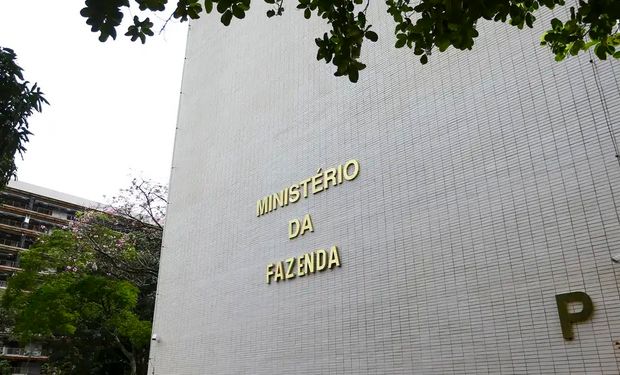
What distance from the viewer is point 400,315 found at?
5309 millimetres

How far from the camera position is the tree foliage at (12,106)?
7.50m

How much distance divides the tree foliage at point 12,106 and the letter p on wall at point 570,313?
747 centimetres

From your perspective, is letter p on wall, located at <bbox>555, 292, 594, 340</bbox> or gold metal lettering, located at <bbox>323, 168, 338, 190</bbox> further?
gold metal lettering, located at <bbox>323, 168, 338, 190</bbox>

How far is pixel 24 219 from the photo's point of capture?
35969mm

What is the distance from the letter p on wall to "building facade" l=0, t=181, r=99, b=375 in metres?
33.8

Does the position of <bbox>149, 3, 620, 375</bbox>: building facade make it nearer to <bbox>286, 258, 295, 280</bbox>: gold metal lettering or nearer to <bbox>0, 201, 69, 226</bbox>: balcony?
<bbox>286, 258, 295, 280</bbox>: gold metal lettering

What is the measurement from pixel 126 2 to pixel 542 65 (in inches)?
149

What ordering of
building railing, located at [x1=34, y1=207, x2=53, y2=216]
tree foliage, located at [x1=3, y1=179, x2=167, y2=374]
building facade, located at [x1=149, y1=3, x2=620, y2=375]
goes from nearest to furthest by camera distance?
building facade, located at [x1=149, y1=3, x2=620, y2=375] → tree foliage, located at [x1=3, y1=179, x2=167, y2=374] → building railing, located at [x1=34, y1=207, x2=53, y2=216]

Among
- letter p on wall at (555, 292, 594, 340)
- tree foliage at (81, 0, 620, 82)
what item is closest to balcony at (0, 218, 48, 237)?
tree foliage at (81, 0, 620, 82)

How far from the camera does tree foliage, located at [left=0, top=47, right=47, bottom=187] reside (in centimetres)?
750

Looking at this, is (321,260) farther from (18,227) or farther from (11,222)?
(11,222)

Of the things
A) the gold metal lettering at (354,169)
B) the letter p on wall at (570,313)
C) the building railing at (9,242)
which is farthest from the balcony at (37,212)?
the letter p on wall at (570,313)

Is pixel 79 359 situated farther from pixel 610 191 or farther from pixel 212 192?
pixel 610 191

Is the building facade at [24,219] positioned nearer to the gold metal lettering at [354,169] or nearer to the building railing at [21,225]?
the building railing at [21,225]
